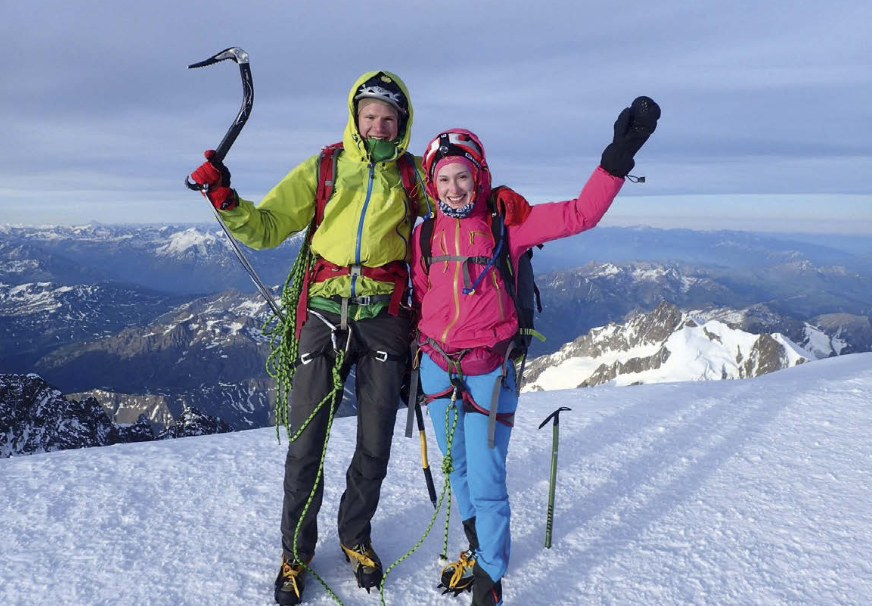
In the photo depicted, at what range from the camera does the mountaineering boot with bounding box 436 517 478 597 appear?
4.66 m

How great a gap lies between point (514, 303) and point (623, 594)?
9.15ft

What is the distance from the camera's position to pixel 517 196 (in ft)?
14.5

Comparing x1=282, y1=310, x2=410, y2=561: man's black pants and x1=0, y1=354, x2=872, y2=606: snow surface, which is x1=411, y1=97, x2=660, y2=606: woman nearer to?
x1=282, y1=310, x2=410, y2=561: man's black pants

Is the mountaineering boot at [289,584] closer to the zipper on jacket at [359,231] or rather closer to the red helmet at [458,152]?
the zipper on jacket at [359,231]

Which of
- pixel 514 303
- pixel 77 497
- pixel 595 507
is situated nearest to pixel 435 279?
pixel 514 303

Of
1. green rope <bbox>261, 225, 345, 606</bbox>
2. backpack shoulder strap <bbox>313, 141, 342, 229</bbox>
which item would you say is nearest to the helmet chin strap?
backpack shoulder strap <bbox>313, 141, 342, 229</bbox>

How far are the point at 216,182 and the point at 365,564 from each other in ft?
11.8

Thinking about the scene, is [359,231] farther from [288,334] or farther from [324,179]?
[288,334]

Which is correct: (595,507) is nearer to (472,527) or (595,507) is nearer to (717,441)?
(472,527)

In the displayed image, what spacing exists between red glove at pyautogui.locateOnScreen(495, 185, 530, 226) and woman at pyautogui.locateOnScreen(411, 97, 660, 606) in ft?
0.03

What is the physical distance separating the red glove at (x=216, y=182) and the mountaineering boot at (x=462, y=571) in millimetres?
3539

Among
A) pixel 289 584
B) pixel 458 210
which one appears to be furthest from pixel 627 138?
pixel 289 584

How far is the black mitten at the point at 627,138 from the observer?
3836mm

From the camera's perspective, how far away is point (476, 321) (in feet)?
14.3
